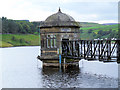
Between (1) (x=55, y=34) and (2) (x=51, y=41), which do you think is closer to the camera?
(1) (x=55, y=34)

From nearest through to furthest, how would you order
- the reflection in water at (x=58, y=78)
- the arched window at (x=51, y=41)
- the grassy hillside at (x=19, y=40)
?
the reflection in water at (x=58, y=78), the arched window at (x=51, y=41), the grassy hillside at (x=19, y=40)

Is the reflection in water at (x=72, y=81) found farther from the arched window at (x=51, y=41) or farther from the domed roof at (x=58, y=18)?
the domed roof at (x=58, y=18)

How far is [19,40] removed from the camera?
180500mm

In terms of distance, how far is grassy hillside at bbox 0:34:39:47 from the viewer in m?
173

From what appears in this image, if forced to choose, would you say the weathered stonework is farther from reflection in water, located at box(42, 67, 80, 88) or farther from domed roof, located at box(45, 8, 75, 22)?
reflection in water, located at box(42, 67, 80, 88)

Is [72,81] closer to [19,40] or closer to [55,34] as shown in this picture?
[55,34]

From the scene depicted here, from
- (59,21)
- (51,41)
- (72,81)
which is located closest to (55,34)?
(51,41)

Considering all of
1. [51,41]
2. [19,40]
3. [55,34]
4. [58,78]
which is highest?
[55,34]

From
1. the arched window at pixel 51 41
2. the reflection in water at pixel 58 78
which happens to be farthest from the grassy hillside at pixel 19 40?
the reflection in water at pixel 58 78

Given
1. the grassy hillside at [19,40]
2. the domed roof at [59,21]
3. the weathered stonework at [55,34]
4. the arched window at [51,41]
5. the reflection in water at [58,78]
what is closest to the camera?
the reflection in water at [58,78]

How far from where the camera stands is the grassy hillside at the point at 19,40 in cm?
17261

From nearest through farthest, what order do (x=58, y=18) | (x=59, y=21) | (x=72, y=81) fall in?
1. (x=72, y=81)
2. (x=59, y=21)
3. (x=58, y=18)

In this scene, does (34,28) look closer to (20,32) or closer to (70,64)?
(20,32)

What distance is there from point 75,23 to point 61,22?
2.39 m
